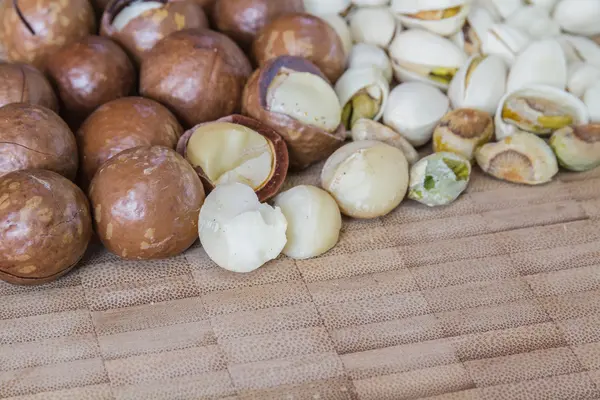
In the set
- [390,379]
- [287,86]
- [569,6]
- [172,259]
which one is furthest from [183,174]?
[569,6]

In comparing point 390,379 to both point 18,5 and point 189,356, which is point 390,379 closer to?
point 189,356

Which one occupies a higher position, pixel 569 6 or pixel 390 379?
pixel 569 6

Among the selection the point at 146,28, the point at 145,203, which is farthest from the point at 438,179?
the point at 146,28

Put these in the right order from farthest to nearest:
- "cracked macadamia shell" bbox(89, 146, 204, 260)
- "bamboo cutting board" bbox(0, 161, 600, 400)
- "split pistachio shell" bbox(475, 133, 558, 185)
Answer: "split pistachio shell" bbox(475, 133, 558, 185) < "cracked macadamia shell" bbox(89, 146, 204, 260) < "bamboo cutting board" bbox(0, 161, 600, 400)

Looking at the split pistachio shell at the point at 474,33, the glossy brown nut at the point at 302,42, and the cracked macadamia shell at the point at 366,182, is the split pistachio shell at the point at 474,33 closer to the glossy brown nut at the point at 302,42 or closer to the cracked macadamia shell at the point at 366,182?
the glossy brown nut at the point at 302,42

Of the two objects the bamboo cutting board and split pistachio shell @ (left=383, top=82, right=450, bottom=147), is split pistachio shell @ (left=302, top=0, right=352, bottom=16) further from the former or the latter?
the bamboo cutting board

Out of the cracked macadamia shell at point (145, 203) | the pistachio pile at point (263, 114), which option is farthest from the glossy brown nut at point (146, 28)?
the cracked macadamia shell at point (145, 203)

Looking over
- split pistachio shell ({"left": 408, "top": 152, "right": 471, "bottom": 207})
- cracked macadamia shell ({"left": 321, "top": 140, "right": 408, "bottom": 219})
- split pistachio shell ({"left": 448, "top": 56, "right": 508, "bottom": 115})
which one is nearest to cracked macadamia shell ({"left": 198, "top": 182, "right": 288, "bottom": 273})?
cracked macadamia shell ({"left": 321, "top": 140, "right": 408, "bottom": 219})
